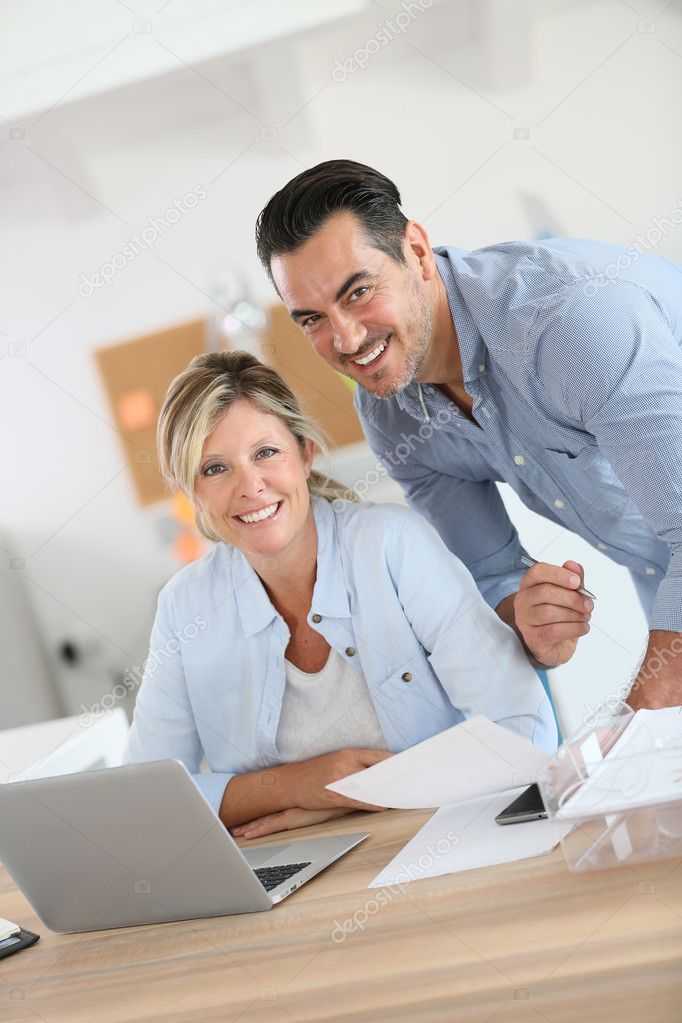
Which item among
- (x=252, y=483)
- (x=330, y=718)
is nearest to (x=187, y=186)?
(x=252, y=483)

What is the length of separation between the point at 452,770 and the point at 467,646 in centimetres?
32

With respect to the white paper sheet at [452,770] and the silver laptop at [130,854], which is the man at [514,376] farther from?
the silver laptop at [130,854]

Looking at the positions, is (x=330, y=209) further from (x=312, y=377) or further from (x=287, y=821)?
(x=312, y=377)

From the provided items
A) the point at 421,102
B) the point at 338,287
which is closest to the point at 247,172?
the point at 421,102

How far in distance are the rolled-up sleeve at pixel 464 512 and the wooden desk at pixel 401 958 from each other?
28.7 inches

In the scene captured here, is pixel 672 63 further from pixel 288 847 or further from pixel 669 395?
pixel 288 847

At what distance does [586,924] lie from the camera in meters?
0.71

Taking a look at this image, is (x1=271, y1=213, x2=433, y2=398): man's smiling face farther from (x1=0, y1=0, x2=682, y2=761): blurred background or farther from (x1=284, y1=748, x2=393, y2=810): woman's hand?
(x1=0, y1=0, x2=682, y2=761): blurred background

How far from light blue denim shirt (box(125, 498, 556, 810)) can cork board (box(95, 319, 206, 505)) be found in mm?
2057

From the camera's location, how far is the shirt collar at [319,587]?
136 centimetres

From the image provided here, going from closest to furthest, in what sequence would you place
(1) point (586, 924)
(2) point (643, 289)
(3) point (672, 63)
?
(1) point (586, 924), (2) point (643, 289), (3) point (672, 63)

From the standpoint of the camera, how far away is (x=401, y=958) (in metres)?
0.75

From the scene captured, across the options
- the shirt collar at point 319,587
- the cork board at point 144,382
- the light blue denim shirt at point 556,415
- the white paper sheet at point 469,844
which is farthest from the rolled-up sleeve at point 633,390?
the cork board at point 144,382

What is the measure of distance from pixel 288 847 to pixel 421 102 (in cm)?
276
